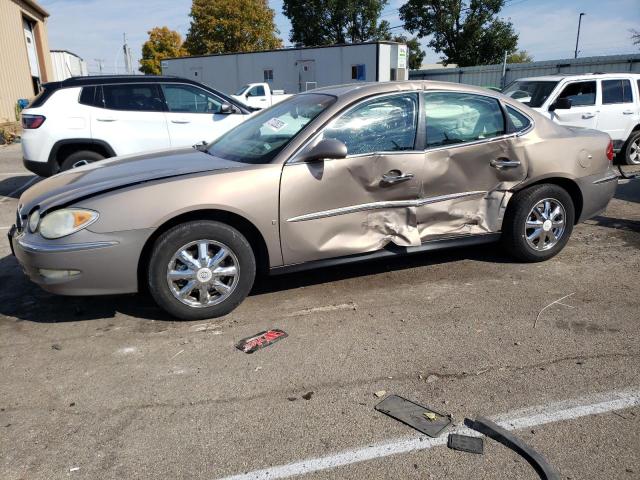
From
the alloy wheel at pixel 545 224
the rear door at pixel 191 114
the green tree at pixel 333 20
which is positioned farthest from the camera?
the green tree at pixel 333 20

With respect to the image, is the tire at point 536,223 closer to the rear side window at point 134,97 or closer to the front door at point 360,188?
the front door at point 360,188

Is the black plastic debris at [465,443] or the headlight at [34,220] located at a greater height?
the headlight at [34,220]

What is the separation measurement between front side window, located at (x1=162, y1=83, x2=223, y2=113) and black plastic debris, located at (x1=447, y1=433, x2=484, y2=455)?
669 cm

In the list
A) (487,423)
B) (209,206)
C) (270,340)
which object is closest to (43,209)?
(209,206)

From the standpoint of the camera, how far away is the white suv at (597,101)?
32.1 ft

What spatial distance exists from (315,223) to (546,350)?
1.83 metres

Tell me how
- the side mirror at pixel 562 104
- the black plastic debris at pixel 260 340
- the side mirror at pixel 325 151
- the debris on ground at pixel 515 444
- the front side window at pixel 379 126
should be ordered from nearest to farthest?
the debris on ground at pixel 515 444 → the black plastic debris at pixel 260 340 → the side mirror at pixel 325 151 → the front side window at pixel 379 126 → the side mirror at pixel 562 104

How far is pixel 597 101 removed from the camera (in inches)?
395

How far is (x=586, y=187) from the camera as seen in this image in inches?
198

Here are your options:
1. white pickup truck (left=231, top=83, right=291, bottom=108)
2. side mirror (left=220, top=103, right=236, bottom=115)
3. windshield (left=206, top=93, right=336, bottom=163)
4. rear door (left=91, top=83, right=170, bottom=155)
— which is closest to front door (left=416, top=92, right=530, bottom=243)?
windshield (left=206, top=93, right=336, bottom=163)

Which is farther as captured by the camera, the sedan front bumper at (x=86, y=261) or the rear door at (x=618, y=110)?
the rear door at (x=618, y=110)

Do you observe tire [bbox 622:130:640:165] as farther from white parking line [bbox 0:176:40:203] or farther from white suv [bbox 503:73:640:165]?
white parking line [bbox 0:176:40:203]

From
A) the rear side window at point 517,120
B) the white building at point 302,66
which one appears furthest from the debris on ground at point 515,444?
the white building at point 302,66

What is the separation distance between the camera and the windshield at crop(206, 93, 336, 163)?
4.18 meters
